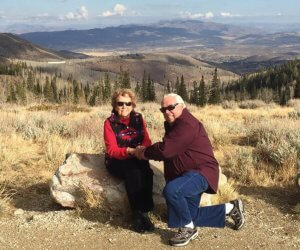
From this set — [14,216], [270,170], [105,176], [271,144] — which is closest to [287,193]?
[270,170]

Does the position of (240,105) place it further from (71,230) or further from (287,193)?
(71,230)

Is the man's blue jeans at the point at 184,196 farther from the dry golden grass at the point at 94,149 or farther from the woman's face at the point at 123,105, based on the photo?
the woman's face at the point at 123,105

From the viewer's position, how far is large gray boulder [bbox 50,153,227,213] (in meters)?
6.05

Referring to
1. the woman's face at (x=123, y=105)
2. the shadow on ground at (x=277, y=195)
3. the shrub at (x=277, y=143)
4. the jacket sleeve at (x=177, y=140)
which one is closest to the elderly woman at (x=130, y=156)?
the woman's face at (x=123, y=105)

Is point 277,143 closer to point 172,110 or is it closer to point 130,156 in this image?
point 130,156

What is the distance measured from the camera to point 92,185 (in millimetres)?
6133

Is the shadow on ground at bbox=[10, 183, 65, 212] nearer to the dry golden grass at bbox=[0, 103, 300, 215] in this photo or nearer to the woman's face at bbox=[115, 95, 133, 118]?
the dry golden grass at bbox=[0, 103, 300, 215]

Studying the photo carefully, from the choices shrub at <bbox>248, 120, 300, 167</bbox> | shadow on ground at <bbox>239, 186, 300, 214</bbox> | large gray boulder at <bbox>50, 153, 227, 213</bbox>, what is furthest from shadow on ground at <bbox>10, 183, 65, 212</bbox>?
shrub at <bbox>248, 120, 300, 167</bbox>

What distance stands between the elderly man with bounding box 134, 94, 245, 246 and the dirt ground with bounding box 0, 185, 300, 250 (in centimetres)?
28

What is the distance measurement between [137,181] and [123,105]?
41.6 inches

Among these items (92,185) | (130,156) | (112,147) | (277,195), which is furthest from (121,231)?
(277,195)

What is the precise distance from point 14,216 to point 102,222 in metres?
1.30

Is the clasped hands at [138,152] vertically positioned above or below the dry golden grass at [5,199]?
above

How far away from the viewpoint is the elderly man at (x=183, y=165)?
512 centimetres
